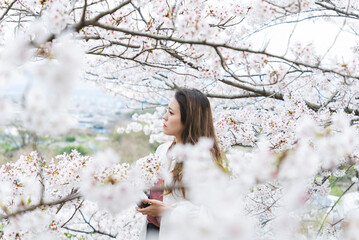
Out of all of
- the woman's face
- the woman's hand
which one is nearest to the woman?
the woman's face

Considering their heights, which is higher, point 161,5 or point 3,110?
point 161,5

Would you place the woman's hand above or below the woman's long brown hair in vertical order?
below

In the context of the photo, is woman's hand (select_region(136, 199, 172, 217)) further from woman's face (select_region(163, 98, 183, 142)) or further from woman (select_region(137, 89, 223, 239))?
woman's face (select_region(163, 98, 183, 142))

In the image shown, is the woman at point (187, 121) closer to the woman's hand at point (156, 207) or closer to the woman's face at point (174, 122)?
the woman's face at point (174, 122)

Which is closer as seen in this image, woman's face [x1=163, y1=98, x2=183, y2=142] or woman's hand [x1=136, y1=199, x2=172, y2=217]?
woman's hand [x1=136, y1=199, x2=172, y2=217]

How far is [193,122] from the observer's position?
1.55 m

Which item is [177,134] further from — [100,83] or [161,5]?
[100,83]

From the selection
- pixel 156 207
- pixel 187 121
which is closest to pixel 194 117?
pixel 187 121

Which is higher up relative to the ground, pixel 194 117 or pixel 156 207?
pixel 194 117

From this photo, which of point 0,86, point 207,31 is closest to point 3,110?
point 0,86

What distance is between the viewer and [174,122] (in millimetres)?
1554

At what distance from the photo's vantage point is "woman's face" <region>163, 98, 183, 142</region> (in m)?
1.55

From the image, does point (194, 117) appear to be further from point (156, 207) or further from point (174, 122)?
point (156, 207)

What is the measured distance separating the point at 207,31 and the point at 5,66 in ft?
2.70
